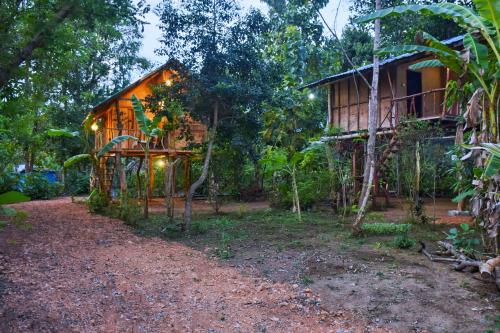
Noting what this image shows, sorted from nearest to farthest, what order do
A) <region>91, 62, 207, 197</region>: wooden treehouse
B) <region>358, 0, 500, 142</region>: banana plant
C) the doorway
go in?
1. <region>358, 0, 500, 142</region>: banana plant
2. the doorway
3. <region>91, 62, 207, 197</region>: wooden treehouse

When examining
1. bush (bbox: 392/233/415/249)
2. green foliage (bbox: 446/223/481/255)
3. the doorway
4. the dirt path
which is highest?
the doorway

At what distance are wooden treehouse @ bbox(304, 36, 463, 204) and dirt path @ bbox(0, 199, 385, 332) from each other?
7877 millimetres

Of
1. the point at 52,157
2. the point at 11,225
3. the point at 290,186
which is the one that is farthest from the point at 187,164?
the point at 52,157

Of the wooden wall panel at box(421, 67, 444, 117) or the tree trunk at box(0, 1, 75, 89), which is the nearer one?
the tree trunk at box(0, 1, 75, 89)

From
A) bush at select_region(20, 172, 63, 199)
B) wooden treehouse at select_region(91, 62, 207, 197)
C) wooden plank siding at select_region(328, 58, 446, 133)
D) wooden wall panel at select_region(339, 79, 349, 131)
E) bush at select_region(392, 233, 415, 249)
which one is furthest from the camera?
bush at select_region(20, 172, 63, 199)

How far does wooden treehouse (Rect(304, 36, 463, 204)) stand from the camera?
44.8 ft

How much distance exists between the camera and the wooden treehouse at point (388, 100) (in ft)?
44.8

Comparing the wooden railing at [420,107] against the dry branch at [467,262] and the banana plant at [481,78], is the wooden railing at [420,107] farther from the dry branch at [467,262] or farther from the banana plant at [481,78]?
the banana plant at [481,78]

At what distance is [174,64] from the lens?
36.9ft

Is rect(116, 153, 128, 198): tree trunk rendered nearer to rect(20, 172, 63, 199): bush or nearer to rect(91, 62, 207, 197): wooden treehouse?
rect(91, 62, 207, 197): wooden treehouse

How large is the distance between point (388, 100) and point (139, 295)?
1248 cm

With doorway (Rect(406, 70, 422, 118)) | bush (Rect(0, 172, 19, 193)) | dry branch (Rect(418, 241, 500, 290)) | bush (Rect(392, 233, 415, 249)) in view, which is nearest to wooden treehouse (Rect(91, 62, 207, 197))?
bush (Rect(0, 172, 19, 193))

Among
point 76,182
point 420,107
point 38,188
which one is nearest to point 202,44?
point 420,107

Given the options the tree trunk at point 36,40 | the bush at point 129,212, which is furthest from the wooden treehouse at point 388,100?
the tree trunk at point 36,40
